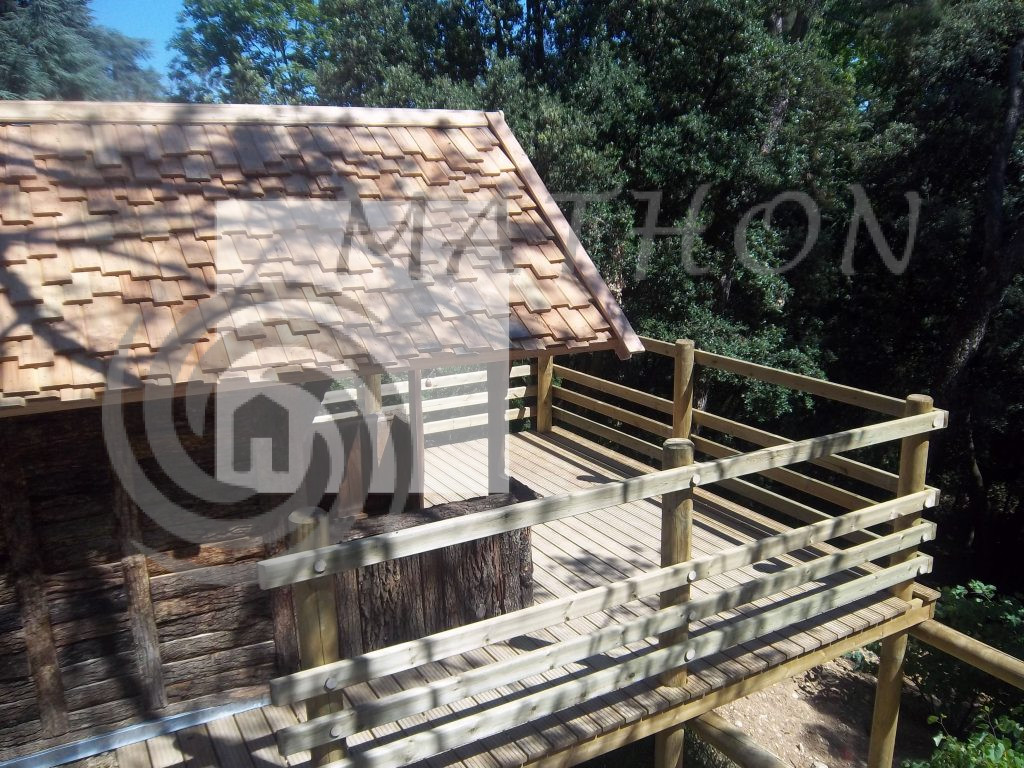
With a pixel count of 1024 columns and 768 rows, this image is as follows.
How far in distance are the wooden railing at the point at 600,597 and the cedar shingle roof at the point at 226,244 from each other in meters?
0.85

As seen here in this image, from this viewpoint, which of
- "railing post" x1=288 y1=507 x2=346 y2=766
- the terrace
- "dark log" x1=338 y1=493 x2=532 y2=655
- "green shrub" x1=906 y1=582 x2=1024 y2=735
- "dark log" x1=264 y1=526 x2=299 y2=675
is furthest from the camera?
"green shrub" x1=906 y1=582 x2=1024 y2=735

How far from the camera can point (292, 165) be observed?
433 cm

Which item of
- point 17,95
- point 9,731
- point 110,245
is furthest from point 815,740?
point 17,95

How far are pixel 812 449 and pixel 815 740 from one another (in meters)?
5.65

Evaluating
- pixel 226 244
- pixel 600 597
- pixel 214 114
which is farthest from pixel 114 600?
pixel 214 114

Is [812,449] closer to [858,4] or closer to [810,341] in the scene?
[810,341]

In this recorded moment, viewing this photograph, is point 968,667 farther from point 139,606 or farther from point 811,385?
point 139,606

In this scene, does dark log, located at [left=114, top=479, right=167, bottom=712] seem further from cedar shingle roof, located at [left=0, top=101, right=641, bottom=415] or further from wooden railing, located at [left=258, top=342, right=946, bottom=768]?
wooden railing, located at [left=258, top=342, right=946, bottom=768]

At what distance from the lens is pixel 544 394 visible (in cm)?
823

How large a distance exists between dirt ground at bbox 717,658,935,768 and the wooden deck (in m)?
3.58

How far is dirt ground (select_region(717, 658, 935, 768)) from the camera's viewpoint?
8156mm

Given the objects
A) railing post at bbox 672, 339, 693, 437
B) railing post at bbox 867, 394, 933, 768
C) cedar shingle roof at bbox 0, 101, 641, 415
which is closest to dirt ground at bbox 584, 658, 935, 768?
railing post at bbox 867, 394, 933, 768

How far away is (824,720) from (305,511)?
779 centimetres

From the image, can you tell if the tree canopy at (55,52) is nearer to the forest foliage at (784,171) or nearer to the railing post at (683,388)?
the forest foliage at (784,171)
